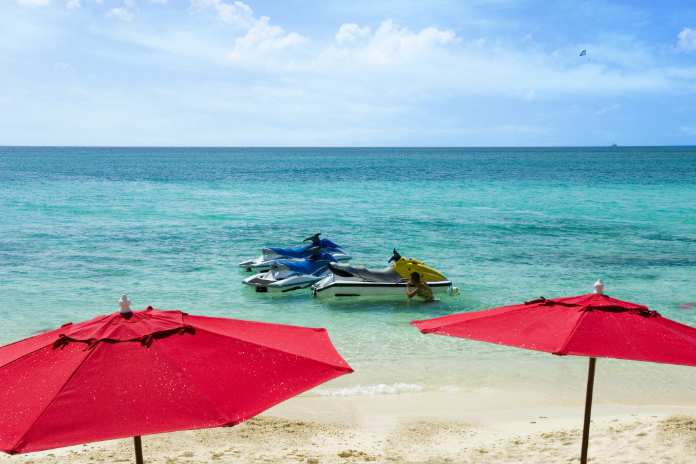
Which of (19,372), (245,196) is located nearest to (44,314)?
(19,372)

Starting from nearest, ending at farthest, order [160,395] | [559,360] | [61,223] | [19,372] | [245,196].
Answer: [160,395] < [19,372] < [559,360] < [61,223] < [245,196]

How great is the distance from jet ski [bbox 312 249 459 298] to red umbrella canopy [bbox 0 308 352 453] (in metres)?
13.5

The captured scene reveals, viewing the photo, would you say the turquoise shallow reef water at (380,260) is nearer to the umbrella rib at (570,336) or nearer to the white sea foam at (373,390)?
the white sea foam at (373,390)

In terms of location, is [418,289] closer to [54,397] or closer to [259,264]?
[259,264]

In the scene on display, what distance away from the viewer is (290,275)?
65.7 feet

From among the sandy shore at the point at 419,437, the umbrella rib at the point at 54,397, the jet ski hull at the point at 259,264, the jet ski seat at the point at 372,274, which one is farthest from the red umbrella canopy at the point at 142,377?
the jet ski hull at the point at 259,264

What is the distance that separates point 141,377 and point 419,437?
6.23 m

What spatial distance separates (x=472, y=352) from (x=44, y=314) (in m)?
10.6

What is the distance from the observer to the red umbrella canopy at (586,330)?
5.17m

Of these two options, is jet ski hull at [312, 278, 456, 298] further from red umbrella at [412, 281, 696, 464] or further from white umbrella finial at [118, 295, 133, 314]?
white umbrella finial at [118, 295, 133, 314]

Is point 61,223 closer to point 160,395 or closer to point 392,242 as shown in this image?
point 392,242

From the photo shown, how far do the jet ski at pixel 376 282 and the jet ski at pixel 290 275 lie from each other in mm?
800

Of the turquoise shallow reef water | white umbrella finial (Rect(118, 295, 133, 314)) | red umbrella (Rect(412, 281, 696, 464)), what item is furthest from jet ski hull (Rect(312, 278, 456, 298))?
white umbrella finial (Rect(118, 295, 133, 314))

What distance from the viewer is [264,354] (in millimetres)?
4586
